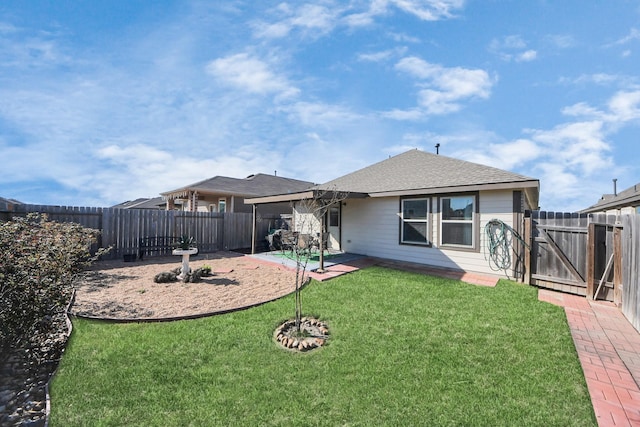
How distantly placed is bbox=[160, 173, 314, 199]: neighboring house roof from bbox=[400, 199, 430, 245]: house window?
11.1m

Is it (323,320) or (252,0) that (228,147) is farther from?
(323,320)

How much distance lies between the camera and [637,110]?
27.8ft

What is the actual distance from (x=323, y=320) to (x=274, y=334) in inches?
33.8

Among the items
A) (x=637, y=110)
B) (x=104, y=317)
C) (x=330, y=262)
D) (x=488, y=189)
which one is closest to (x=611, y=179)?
(x=637, y=110)

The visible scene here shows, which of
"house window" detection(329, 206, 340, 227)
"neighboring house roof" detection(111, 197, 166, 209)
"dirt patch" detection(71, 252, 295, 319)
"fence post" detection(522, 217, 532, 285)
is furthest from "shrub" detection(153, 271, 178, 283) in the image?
"neighboring house roof" detection(111, 197, 166, 209)

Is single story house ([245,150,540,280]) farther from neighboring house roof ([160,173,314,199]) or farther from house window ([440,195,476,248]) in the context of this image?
neighboring house roof ([160,173,314,199])

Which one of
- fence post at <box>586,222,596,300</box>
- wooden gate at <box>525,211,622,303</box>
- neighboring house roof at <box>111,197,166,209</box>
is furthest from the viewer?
neighboring house roof at <box>111,197,166,209</box>

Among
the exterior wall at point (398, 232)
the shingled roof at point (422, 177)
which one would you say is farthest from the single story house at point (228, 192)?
the exterior wall at point (398, 232)

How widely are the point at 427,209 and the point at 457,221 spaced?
913 millimetres

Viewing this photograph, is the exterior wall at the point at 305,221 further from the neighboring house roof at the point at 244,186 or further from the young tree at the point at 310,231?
the neighboring house roof at the point at 244,186

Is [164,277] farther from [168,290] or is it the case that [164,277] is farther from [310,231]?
[310,231]

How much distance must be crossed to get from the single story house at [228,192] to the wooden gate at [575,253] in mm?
14507

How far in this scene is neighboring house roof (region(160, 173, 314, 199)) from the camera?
16297mm

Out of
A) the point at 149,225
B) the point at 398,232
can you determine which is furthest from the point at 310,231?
the point at 149,225
